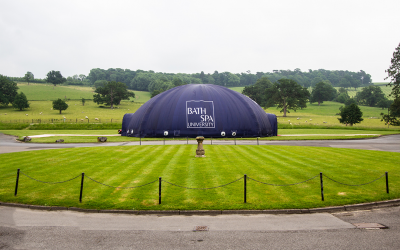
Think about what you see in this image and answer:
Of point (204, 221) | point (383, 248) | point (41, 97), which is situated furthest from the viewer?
point (41, 97)

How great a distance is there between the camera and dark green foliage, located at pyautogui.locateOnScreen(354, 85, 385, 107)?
160 m

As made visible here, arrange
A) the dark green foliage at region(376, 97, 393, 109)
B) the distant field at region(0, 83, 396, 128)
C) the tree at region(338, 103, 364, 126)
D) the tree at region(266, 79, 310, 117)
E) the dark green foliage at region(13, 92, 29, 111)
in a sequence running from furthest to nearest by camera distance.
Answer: the dark green foliage at region(376, 97, 393, 109), the tree at region(266, 79, 310, 117), the dark green foliage at region(13, 92, 29, 111), the distant field at region(0, 83, 396, 128), the tree at region(338, 103, 364, 126)

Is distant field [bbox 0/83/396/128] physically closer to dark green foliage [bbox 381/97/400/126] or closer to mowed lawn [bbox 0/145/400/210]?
dark green foliage [bbox 381/97/400/126]

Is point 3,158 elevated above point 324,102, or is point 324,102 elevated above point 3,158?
point 324,102

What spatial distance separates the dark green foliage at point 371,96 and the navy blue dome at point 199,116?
5758 inches

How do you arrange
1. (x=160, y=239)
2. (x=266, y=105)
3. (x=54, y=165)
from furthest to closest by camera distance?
(x=266, y=105) < (x=54, y=165) < (x=160, y=239)

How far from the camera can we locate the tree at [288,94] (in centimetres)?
12056

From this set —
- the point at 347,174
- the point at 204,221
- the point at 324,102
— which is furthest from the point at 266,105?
the point at 204,221

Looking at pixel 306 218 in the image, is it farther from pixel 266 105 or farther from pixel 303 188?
pixel 266 105

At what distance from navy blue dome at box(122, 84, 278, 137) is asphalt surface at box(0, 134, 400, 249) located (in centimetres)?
2978

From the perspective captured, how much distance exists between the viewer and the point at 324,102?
172 meters

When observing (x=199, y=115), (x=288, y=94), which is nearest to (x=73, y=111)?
(x=199, y=115)

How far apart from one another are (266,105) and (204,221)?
12177 cm

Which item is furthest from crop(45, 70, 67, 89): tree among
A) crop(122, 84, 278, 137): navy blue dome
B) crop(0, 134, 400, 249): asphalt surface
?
crop(0, 134, 400, 249): asphalt surface
